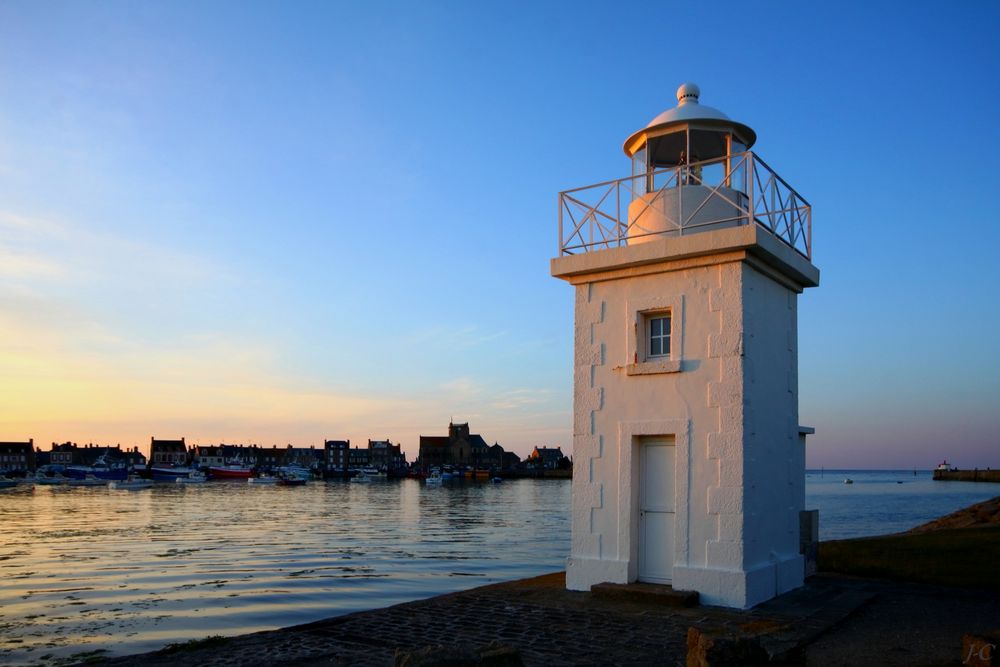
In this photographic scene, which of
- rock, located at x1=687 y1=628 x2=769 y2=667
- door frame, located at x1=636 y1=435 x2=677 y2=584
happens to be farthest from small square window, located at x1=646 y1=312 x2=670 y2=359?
rock, located at x1=687 y1=628 x2=769 y2=667

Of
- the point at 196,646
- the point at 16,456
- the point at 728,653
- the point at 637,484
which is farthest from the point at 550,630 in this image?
the point at 16,456

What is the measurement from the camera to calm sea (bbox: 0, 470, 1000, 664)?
Result: 48.7ft

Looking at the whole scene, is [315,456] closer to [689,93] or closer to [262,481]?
[262,481]

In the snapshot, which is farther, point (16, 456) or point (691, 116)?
point (16, 456)

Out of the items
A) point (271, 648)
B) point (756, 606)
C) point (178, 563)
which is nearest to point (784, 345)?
point (756, 606)

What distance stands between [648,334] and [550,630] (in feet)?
15.8

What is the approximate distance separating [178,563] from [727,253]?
70.5 feet

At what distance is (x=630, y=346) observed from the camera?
11.8 m

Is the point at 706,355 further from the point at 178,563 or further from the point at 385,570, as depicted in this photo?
the point at 178,563

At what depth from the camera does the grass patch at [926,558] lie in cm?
1345

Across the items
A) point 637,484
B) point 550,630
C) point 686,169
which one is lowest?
point 550,630

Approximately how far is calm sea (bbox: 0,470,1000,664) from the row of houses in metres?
106

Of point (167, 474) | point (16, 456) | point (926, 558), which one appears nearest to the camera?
point (926, 558)

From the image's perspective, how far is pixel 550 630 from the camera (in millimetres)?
9062
